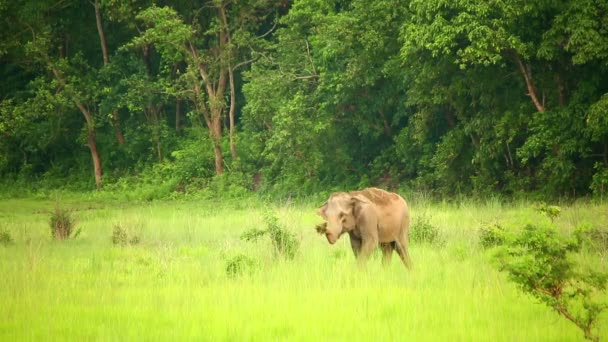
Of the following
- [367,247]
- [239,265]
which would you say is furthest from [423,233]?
[239,265]

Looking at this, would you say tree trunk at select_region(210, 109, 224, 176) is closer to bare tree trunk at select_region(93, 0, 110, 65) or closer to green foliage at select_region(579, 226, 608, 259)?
bare tree trunk at select_region(93, 0, 110, 65)

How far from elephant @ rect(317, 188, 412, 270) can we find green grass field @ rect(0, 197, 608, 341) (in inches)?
12.0

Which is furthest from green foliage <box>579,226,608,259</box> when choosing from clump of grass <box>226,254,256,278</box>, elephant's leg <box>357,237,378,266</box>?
clump of grass <box>226,254,256,278</box>

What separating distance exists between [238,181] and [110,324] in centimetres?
2170

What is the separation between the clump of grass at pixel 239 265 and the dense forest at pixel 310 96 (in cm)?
970

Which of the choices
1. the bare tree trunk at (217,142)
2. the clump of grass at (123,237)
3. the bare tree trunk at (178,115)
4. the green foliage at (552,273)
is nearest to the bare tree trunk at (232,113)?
the bare tree trunk at (217,142)

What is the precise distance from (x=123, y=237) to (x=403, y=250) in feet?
19.3

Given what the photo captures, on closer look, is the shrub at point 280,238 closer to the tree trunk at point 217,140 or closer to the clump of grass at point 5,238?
the clump of grass at point 5,238

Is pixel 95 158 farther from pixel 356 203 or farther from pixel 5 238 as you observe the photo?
pixel 356 203

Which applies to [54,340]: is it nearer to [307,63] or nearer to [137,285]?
[137,285]

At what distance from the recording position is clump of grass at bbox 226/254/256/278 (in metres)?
11.5

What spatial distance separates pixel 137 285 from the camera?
36.0 feet

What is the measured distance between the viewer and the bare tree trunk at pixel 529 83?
21.2 m

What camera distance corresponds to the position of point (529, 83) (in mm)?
21516
